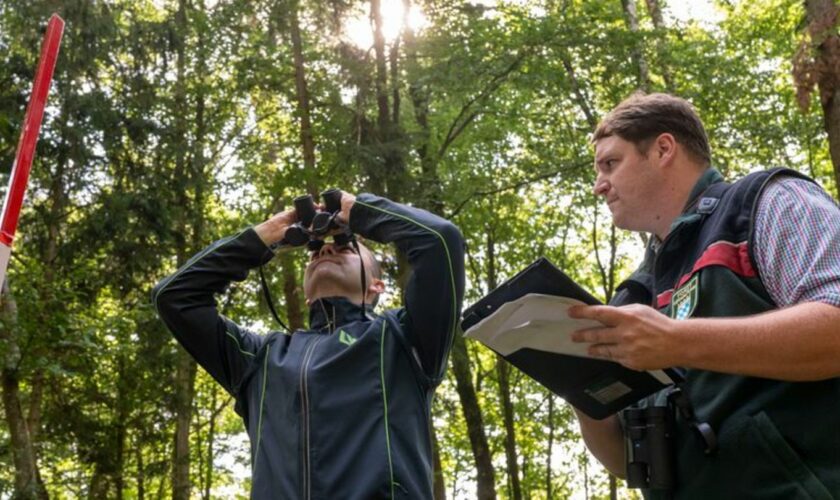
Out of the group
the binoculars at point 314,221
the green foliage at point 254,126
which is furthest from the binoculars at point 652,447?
the green foliage at point 254,126

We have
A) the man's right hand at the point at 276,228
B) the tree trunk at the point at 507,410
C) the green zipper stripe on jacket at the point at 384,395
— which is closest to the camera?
the green zipper stripe on jacket at the point at 384,395

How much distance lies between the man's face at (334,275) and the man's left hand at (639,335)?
1883 millimetres

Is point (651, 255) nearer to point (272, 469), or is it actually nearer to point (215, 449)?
point (272, 469)

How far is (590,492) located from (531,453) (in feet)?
10.4

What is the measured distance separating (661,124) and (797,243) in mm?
664

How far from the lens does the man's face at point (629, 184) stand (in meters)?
2.54

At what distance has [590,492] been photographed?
2642cm

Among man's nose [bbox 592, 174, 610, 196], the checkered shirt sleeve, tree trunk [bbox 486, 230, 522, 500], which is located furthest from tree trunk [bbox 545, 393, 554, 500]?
the checkered shirt sleeve

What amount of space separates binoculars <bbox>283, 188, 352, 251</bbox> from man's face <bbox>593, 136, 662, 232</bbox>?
1370 mm

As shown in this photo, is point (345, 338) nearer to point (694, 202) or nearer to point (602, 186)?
point (602, 186)

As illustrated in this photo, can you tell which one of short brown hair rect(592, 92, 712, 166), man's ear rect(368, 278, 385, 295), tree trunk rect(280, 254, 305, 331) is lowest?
short brown hair rect(592, 92, 712, 166)

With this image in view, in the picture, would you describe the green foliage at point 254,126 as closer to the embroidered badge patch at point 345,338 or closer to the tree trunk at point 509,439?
the tree trunk at point 509,439

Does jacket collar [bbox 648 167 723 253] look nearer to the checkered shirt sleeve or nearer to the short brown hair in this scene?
the short brown hair

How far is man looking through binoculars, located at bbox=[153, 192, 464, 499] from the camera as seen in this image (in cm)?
321
